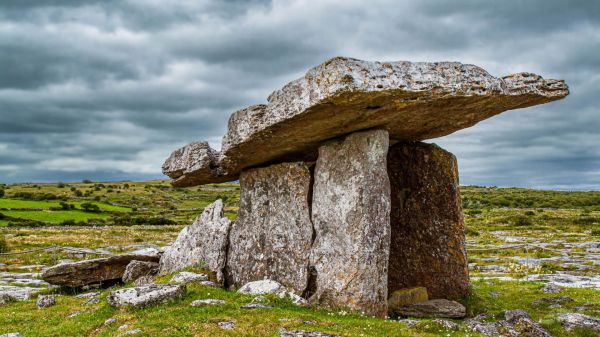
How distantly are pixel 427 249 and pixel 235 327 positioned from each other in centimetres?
922

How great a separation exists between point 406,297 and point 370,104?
6867mm

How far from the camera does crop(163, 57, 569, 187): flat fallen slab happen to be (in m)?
13.2

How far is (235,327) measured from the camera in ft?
39.1

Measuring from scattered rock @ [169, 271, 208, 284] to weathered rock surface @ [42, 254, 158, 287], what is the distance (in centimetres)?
486

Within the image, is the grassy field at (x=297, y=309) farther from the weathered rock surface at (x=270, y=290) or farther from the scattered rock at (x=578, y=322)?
the weathered rock surface at (x=270, y=290)

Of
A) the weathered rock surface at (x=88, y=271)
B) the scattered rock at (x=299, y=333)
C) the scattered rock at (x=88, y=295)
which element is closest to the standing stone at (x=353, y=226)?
the scattered rock at (x=299, y=333)

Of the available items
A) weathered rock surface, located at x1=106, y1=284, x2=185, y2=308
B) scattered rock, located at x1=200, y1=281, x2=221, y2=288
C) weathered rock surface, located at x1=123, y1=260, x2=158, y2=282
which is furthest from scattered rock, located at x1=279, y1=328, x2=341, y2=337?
weathered rock surface, located at x1=123, y1=260, x2=158, y2=282

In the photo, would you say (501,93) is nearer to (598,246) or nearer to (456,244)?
(456,244)

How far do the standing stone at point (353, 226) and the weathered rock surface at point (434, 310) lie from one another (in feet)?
4.57

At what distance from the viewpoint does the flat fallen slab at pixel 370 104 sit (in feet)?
43.2

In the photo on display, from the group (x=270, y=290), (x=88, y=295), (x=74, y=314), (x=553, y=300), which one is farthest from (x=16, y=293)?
(x=553, y=300)

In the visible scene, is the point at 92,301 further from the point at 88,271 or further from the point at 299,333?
the point at 299,333

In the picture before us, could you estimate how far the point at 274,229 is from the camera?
17.6 meters

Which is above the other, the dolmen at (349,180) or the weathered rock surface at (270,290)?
the dolmen at (349,180)
